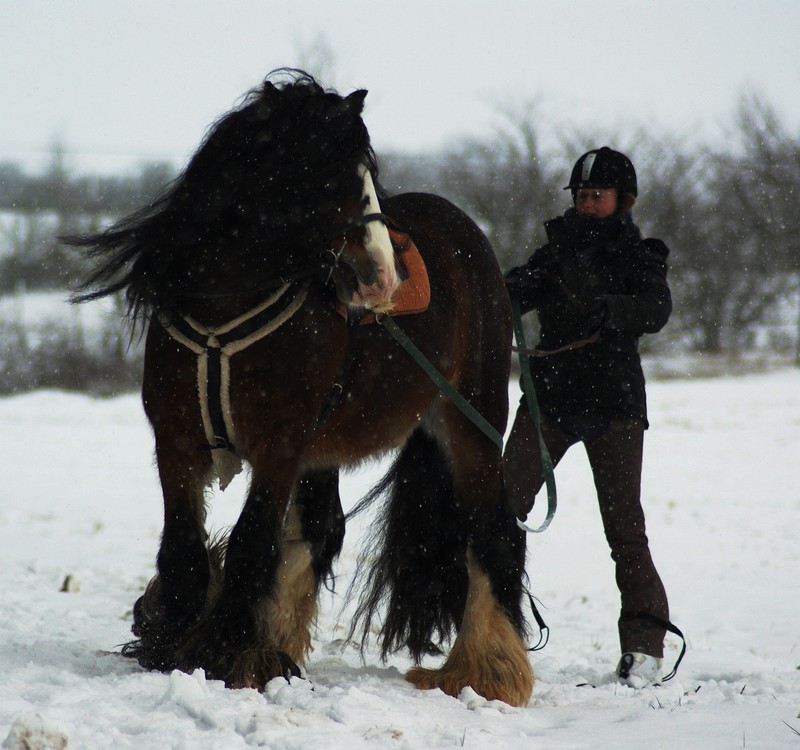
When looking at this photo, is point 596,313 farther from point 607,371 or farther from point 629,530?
point 629,530

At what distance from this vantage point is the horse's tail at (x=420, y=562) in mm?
4051

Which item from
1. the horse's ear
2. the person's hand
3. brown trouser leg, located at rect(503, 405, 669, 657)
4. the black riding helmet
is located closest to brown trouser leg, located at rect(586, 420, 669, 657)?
brown trouser leg, located at rect(503, 405, 669, 657)

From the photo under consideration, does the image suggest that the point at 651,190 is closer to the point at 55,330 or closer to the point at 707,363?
the point at 707,363

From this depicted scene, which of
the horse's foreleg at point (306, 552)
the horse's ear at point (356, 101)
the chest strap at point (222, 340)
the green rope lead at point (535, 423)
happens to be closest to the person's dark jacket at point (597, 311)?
the green rope lead at point (535, 423)

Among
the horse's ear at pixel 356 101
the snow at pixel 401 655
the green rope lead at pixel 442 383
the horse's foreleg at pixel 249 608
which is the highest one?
the horse's ear at pixel 356 101

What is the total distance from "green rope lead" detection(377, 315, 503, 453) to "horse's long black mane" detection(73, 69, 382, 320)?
1.59 feet

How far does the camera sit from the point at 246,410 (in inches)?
119

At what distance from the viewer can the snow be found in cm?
253

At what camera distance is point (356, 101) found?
10.7 ft

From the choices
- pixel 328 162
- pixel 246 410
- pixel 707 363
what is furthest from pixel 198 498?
pixel 707 363

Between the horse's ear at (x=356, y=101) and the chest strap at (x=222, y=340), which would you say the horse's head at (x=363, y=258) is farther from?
the horse's ear at (x=356, y=101)

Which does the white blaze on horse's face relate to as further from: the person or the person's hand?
the person's hand

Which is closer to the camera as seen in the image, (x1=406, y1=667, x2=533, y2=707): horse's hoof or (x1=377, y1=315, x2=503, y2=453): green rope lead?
(x1=377, y1=315, x2=503, y2=453): green rope lead

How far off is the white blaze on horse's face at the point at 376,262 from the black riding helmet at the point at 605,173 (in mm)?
1383
